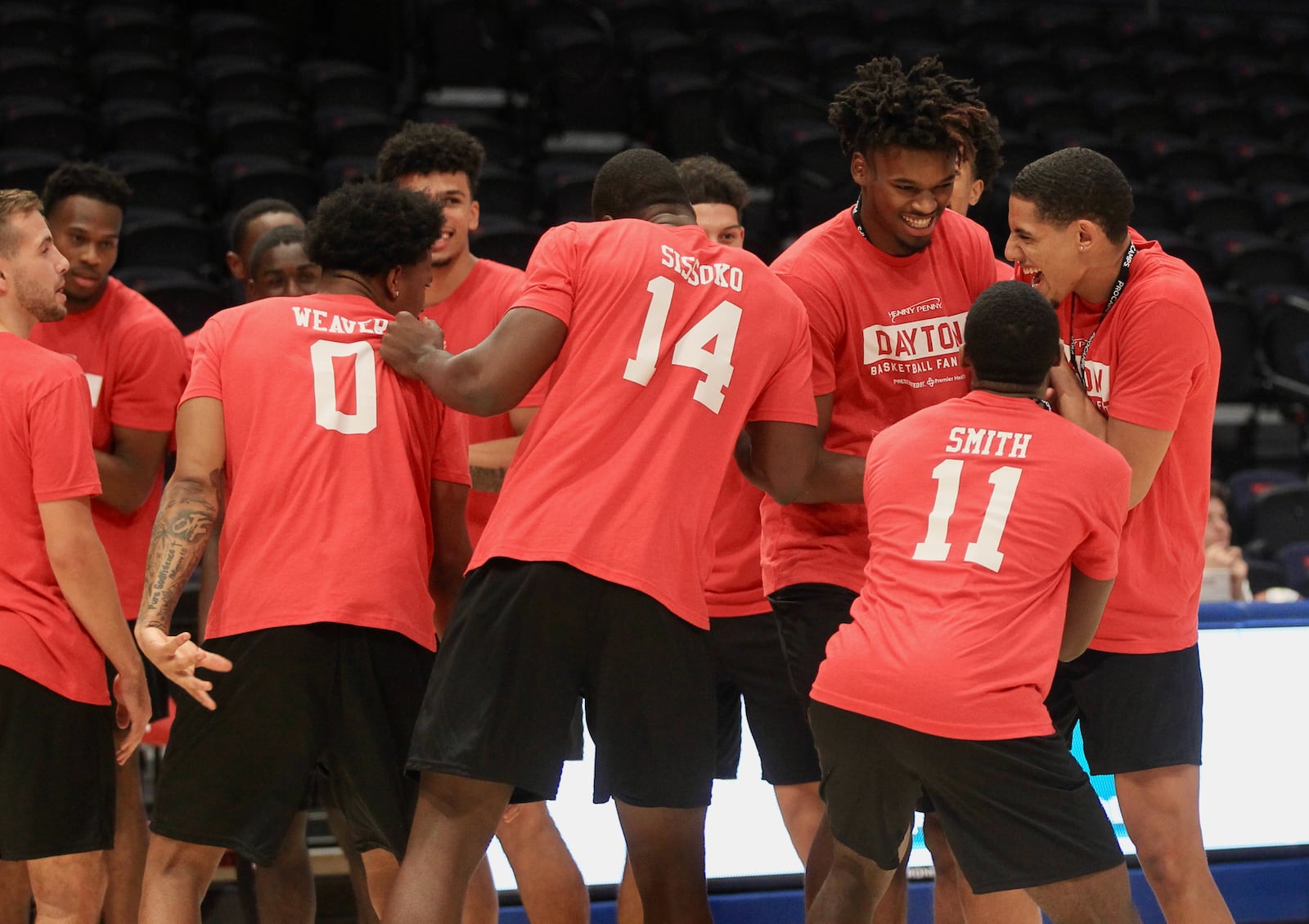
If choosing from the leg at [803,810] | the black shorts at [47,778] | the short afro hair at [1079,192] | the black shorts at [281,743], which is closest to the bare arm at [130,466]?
the black shorts at [47,778]

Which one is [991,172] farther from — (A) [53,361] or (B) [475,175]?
(A) [53,361]

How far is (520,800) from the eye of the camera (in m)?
2.94

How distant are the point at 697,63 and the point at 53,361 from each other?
28.0ft

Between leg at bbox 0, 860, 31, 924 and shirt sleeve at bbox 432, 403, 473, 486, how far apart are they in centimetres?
153

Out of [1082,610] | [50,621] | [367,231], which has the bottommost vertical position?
[50,621]

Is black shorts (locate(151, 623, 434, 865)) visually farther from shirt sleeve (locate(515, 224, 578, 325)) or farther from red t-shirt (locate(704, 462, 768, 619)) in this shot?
red t-shirt (locate(704, 462, 768, 619))

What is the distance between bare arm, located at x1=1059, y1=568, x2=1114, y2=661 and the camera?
295 cm

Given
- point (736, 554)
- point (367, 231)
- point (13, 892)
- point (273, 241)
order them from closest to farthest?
point (367, 231) < point (13, 892) < point (736, 554) < point (273, 241)

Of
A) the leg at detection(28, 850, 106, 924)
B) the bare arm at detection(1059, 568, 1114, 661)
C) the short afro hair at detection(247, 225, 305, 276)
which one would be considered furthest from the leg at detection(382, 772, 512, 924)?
the short afro hair at detection(247, 225, 305, 276)

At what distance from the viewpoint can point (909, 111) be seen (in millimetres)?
3258

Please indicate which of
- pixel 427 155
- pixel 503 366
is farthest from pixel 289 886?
pixel 427 155

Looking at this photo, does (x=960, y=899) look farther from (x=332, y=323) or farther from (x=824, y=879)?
(x=332, y=323)

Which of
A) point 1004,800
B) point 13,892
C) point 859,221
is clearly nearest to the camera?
point 1004,800

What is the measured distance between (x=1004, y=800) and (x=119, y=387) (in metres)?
2.63
